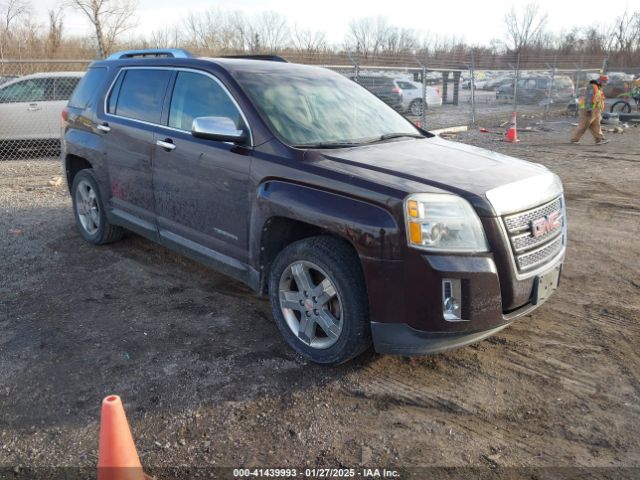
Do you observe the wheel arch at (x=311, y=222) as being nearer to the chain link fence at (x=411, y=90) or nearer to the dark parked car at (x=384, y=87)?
the chain link fence at (x=411, y=90)

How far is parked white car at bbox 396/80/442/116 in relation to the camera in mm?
20172

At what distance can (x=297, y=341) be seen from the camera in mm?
3590

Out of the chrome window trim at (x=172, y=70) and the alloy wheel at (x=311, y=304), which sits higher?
the chrome window trim at (x=172, y=70)

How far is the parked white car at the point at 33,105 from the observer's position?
11.5 m

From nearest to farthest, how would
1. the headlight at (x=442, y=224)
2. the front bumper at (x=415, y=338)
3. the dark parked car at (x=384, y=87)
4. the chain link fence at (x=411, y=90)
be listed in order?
the headlight at (x=442, y=224) < the front bumper at (x=415, y=338) < the chain link fence at (x=411, y=90) < the dark parked car at (x=384, y=87)

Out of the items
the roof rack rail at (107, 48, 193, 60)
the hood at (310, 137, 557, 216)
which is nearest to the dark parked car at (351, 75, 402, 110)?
the roof rack rail at (107, 48, 193, 60)

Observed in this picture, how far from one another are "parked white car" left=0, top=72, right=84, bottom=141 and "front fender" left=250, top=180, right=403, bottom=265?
9856mm

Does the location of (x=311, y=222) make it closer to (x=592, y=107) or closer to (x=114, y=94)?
(x=114, y=94)

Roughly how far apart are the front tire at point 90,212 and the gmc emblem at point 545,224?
4.06m

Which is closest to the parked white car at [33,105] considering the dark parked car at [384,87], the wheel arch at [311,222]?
the dark parked car at [384,87]

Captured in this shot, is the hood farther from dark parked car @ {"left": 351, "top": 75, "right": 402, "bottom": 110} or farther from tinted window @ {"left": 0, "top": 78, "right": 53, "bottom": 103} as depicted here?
dark parked car @ {"left": 351, "top": 75, "right": 402, "bottom": 110}

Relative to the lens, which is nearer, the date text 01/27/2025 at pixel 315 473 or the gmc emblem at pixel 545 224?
the date text 01/27/2025 at pixel 315 473

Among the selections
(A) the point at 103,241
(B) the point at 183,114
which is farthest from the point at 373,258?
(A) the point at 103,241

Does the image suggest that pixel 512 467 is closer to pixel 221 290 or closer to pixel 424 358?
pixel 424 358
